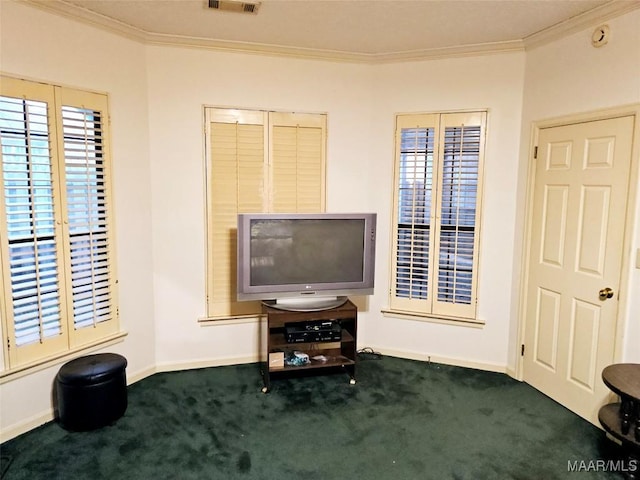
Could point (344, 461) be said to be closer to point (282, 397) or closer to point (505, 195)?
point (282, 397)

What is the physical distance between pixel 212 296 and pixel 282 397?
1.00 metres

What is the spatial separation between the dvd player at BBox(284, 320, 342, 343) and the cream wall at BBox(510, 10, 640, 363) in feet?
4.72

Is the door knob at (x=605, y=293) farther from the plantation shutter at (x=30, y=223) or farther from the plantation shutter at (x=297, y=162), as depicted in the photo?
the plantation shutter at (x=30, y=223)

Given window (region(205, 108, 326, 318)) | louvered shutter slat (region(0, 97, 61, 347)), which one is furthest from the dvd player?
louvered shutter slat (region(0, 97, 61, 347))

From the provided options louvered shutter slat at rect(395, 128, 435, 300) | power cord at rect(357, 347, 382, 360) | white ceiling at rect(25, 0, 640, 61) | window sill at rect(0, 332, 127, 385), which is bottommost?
power cord at rect(357, 347, 382, 360)

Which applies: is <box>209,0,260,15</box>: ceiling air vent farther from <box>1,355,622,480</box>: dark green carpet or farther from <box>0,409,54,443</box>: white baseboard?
<box>0,409,54,443</box>: white baseboard

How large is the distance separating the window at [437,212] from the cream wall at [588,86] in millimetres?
344

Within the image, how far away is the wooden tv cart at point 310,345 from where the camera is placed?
329 centimetres

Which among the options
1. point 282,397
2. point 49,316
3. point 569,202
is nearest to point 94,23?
point 49,316

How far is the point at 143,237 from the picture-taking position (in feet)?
11.2

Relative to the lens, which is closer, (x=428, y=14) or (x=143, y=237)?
(x=428, y=14)

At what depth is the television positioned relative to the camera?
10.7ft

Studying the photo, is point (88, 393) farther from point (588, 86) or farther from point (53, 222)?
point (588, 86)

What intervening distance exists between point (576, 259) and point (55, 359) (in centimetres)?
342
